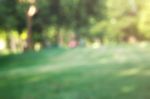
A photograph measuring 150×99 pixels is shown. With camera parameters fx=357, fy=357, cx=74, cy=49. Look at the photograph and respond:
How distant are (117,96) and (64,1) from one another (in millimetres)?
776

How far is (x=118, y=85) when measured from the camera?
2.47 metres

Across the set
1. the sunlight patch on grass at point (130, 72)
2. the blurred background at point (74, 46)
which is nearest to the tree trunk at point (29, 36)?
the blurred background at point (74, 46)

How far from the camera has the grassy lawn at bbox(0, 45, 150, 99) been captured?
244cm

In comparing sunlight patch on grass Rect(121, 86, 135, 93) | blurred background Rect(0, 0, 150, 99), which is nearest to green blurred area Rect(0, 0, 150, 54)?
blurred background Rect(0, 0, 150, 99)

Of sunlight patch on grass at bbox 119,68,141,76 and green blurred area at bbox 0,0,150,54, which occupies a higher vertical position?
green blurred area at bbox 0,0,150,54

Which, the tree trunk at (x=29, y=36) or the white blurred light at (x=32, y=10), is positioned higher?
the white blurred light at (x=32, y=10)

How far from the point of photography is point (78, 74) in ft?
8.24

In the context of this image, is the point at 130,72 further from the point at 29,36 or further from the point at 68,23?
the point at 29,36

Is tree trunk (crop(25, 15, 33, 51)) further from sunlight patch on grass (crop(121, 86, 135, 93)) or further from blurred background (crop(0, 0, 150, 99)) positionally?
sunlight patch on grass (crop(121, 86, 135, 93))

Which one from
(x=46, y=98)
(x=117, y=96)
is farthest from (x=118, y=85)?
(x=46, y=98)

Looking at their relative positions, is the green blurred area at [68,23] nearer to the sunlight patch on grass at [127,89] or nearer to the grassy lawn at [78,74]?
the grassy lawn at [78,74]

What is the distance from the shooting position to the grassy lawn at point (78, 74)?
8.00ft

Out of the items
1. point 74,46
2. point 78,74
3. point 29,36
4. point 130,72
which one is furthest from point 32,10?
point 130,72

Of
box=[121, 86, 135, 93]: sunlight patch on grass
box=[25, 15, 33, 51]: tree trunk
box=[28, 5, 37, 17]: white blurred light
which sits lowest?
box=[121, 86, 135, 93]: sunlight patch on grass
